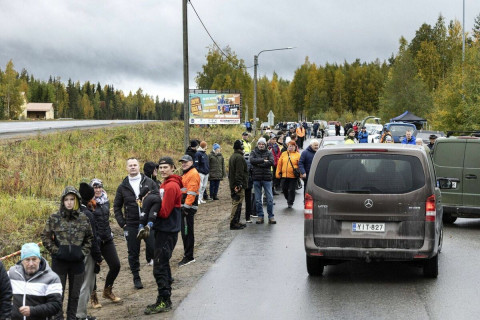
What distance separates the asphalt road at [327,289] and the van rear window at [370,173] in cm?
138

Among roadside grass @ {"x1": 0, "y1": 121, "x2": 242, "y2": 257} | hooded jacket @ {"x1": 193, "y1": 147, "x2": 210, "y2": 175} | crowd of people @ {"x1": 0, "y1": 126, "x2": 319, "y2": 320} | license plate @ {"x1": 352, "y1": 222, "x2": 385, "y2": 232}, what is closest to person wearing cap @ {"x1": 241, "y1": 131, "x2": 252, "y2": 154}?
hooded jacket @ {"x1": 193, "y1": 147, "x2": 210, "y2": 175}

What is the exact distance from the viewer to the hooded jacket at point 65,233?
7.55 m

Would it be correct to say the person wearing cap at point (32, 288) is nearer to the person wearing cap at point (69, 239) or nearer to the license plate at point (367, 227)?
the person wearing cap at point (69, 239)

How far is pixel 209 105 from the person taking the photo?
44.3m

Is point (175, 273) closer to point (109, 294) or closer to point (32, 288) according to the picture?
point (109, 294)

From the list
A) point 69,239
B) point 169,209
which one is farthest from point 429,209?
point 69,239

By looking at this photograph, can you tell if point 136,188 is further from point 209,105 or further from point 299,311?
point 209,105

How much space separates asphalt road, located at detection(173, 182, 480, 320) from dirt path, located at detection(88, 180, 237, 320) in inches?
10.0

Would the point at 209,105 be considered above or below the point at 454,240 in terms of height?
above

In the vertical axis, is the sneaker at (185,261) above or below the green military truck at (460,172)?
below

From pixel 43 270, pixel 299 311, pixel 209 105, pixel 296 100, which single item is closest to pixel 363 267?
pixel 299 311

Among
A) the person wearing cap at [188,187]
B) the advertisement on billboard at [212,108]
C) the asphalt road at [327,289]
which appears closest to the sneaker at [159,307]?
the asphalt road at [327,289]

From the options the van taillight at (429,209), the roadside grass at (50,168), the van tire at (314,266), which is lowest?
the van tire at (314,266)

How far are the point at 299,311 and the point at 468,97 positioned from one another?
28.9 m
